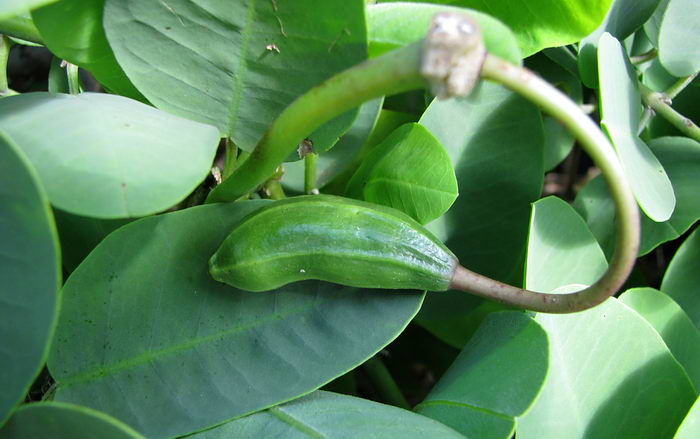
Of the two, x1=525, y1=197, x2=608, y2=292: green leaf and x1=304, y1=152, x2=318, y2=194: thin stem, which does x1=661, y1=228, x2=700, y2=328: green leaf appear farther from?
x1=304, y1=152, x2=318, y2=194: thin stem

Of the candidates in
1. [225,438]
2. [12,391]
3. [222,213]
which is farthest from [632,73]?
[12,391]

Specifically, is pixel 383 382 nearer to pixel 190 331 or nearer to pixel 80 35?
pixel 190 331

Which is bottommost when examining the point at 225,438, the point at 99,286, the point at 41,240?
the point at 225,438

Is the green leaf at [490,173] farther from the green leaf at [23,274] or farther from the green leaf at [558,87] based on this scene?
the green leaf at [23,274]

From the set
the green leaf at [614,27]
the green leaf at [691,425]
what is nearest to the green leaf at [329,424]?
the green leaf at [691,425]

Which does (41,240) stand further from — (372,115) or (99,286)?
(372,115)

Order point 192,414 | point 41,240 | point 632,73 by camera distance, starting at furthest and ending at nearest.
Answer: point 632,73 → point 192,414 → point 41,240
